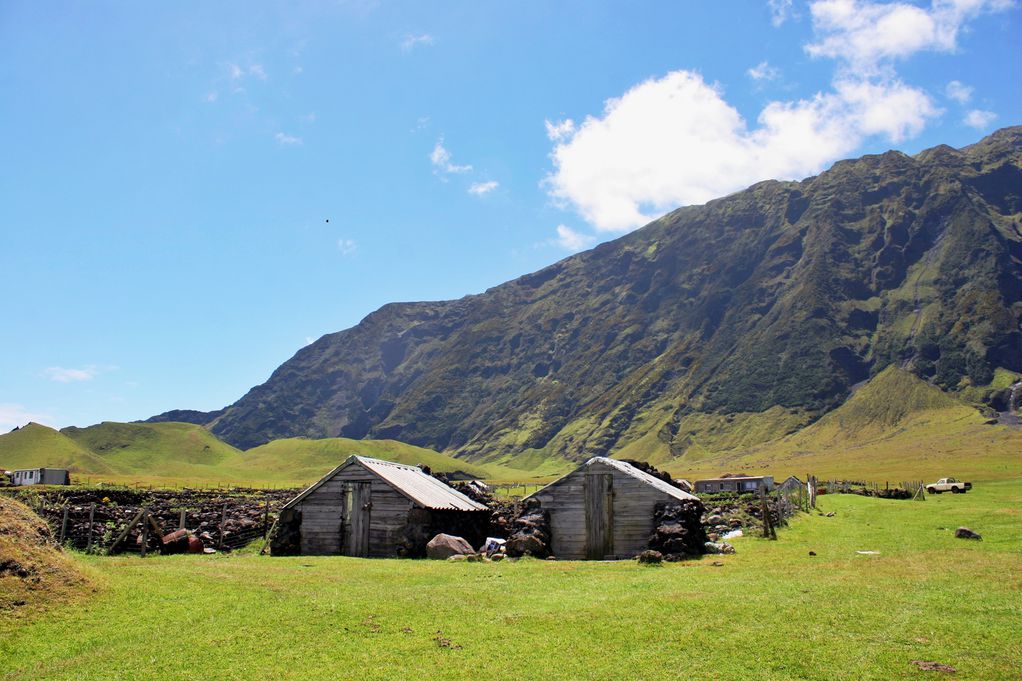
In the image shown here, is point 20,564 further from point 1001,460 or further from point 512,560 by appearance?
point 1001,460

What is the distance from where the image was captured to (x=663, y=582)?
23.9m

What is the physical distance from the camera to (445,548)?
35875 mm

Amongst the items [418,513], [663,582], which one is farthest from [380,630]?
[418,513]

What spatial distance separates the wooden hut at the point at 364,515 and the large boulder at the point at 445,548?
1.76 m

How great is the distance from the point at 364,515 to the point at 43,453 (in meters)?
184

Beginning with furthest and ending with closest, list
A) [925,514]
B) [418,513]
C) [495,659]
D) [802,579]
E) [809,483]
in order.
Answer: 1. [809,483]
2. [925,514]
3. [418,513]
4. [802,579]
5. [495,659]

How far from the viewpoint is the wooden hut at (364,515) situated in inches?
1519

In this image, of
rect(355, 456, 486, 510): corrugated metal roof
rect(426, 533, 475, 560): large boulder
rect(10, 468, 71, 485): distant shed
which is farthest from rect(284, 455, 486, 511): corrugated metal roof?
rect(10, 468, 71, 485): distant shed

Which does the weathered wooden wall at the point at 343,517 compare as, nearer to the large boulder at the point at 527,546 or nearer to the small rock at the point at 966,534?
the large boulder at the point at 527,546

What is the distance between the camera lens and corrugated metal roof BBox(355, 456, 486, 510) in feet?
131

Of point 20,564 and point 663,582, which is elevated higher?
point 20,564

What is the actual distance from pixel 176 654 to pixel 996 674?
52.1 ft

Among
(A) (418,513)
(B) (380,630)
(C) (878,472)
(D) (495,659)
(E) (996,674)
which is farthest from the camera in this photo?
(C) (878,472)

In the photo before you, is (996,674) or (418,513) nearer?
(996,674)
